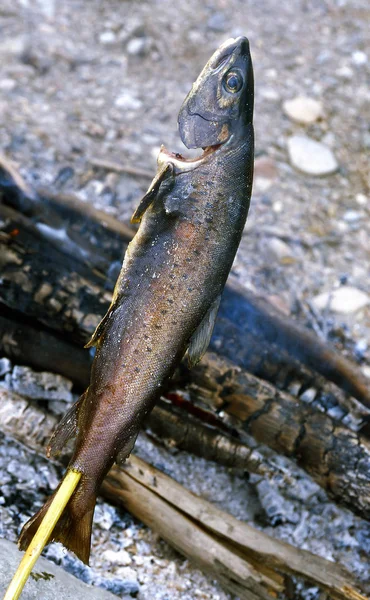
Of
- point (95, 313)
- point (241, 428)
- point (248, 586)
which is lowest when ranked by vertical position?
point (248, 586)

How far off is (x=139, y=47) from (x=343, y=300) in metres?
3.20

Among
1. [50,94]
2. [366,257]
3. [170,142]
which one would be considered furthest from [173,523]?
[50,94]

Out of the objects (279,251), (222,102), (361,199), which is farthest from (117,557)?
(361,199)

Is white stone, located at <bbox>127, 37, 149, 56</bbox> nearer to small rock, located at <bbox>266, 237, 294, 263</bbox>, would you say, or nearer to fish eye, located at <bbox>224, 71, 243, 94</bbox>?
small rock, located at <bbox>266, 237, 294, 263</bbox>

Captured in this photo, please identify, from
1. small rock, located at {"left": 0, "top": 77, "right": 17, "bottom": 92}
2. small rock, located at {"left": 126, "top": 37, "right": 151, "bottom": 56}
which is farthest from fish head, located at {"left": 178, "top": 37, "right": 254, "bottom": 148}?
small rock, located at {"left": 126, "top": 37, "right": 151, "bottom": 56}

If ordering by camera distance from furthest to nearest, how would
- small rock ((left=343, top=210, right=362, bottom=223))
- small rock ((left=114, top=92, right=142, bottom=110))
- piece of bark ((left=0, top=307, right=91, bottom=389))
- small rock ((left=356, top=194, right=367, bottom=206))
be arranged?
small rock ((left=114, top=92, right=142, bottom=110)) → small rock ((left=356, top=194, right=367, bottom=206)) → small rock ((left=343, top=210, right=362, bottom=223)) → piece of bark ((left=0, top=307, right=91, bottom=389))

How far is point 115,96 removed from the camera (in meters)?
5.56

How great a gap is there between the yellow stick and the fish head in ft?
3.97

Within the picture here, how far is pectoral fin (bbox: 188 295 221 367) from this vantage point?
2131 millimetres

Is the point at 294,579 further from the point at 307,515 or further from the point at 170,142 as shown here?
the point at 170,142

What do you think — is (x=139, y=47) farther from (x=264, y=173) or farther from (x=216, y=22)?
(x=264, y=173)

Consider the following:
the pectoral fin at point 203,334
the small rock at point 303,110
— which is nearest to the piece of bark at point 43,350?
the pectoral fin at point 203,334

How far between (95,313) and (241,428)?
89cm

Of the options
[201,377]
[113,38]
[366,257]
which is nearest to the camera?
[201,377]
